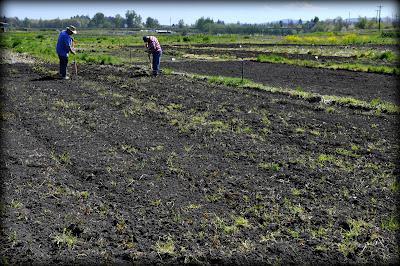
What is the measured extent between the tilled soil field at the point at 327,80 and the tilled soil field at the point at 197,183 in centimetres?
289

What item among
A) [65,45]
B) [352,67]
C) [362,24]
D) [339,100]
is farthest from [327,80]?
[362,24]

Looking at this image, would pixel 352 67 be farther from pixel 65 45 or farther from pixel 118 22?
pixel 118 22

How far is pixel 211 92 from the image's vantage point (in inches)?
499

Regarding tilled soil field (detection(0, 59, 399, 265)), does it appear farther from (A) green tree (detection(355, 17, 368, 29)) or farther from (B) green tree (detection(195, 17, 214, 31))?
(B) green tree (detection(195, 17, 214, 31))

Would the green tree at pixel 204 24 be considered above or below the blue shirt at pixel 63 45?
above

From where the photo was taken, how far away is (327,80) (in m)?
15.9

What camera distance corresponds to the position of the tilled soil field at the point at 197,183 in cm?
418

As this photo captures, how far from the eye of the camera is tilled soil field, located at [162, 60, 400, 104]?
12.9 meters

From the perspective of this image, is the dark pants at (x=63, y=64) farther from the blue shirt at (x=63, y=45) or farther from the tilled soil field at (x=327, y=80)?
the tilled soil field at (x=327, y=80)

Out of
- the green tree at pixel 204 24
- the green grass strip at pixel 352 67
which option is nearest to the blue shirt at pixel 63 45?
the green grass strip at pixel 352 67

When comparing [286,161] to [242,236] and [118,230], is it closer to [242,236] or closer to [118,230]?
[242,236]

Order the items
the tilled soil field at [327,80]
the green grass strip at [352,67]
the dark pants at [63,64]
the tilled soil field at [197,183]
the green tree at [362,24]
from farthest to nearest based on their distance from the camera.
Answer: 1. the green tree at [362,24]
2. the green grass strip at [352,67]
3. the dark pants at [63,64]
4. the tilled soil field at [327,80]
5. the tilled soil field at [197,183]

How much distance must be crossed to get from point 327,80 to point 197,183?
1136 cm

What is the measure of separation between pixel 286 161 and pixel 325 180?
866 mm
